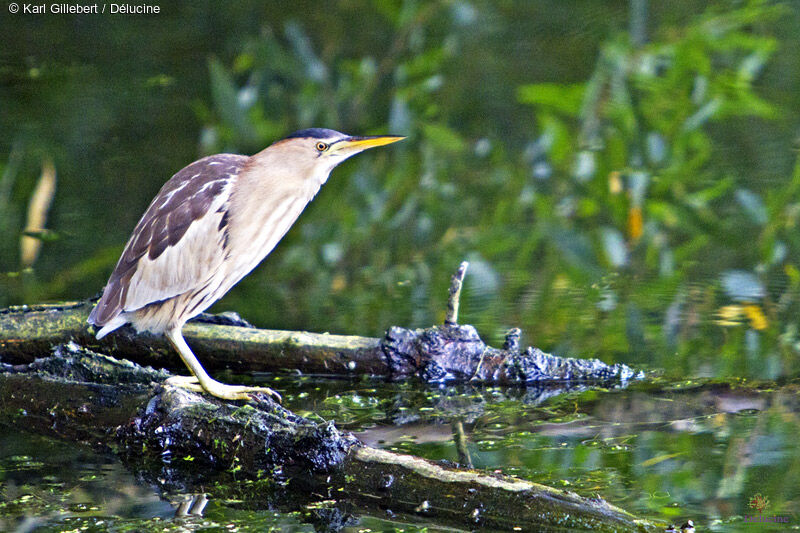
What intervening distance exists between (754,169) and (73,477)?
417cm

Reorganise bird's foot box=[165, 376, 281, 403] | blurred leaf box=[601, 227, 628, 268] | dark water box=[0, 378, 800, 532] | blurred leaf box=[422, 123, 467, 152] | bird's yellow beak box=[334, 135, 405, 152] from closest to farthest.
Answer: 1. dark water box=[0, 378, 800, 532]
2. bird's foot box=[165, 376, 281, 403]
3. bird's yellow beak box=[334, 135, 405, 152]
4. blurred leaf box=[601, 227, 628, 268]
5. blurred leaf box=[422, 123, 467, 152]

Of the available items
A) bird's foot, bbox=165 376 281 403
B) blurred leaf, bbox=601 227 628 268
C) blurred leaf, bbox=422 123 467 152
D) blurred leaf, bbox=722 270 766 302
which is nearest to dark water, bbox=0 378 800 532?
bird's foot, bbox=165 376 281 403

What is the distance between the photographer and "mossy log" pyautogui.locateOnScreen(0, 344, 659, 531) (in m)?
2.35

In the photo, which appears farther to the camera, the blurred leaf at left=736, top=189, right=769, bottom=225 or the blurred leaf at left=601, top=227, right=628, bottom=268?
the blurred leaf at left=736, top=189, right=769, bottom=225

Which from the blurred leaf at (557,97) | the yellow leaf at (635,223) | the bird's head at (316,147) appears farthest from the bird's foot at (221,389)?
the blurred leaf at (557,97)

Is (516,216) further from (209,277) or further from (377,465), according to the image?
(377,465)

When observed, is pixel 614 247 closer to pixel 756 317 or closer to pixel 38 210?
pixel 756 317

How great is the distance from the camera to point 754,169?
5828 mm

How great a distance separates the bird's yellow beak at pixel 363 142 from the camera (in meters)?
3.36

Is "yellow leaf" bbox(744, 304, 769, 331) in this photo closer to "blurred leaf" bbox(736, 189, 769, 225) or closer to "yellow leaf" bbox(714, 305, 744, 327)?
"yellow leaf" bbox(714, 305, 744, 327)

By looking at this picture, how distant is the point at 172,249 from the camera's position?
3.26 m

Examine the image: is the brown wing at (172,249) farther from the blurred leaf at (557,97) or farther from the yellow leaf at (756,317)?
the blurred leaf at (557,97)

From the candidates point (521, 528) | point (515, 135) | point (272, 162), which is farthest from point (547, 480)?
point (515, 135)

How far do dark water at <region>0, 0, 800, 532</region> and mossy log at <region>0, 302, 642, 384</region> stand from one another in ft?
0.29
